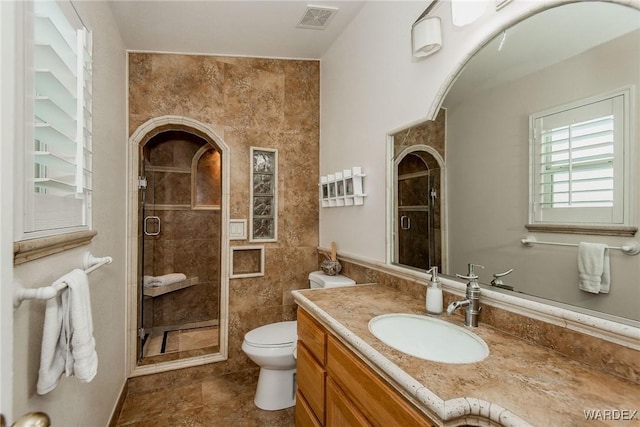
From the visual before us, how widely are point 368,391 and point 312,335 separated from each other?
0.52 meters

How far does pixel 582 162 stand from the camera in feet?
3.23

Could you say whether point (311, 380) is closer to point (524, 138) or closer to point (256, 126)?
point (524, 138)

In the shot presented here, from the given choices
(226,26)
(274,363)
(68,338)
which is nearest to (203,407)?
(274,363)

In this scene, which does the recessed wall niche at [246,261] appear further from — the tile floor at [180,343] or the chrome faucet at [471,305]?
the chrome faucet at [471,305]

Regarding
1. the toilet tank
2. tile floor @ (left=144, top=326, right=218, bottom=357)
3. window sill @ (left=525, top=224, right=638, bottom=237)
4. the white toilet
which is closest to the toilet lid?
the white toilet

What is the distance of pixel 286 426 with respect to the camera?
2.03 metres

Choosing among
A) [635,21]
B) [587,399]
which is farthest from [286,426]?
[635,21]

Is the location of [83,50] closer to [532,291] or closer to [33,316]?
[33,316]

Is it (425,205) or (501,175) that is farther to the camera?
(425,205)

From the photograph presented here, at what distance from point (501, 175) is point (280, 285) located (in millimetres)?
2037

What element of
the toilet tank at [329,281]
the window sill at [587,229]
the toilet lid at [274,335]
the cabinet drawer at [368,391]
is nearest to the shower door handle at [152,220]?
the toilet lid at [274,335]

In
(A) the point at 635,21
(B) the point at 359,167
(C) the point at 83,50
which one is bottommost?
(B) the point at 359,167

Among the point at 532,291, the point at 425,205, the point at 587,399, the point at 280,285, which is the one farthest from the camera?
the point at 280,285

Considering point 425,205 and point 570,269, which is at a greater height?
point 425,205
